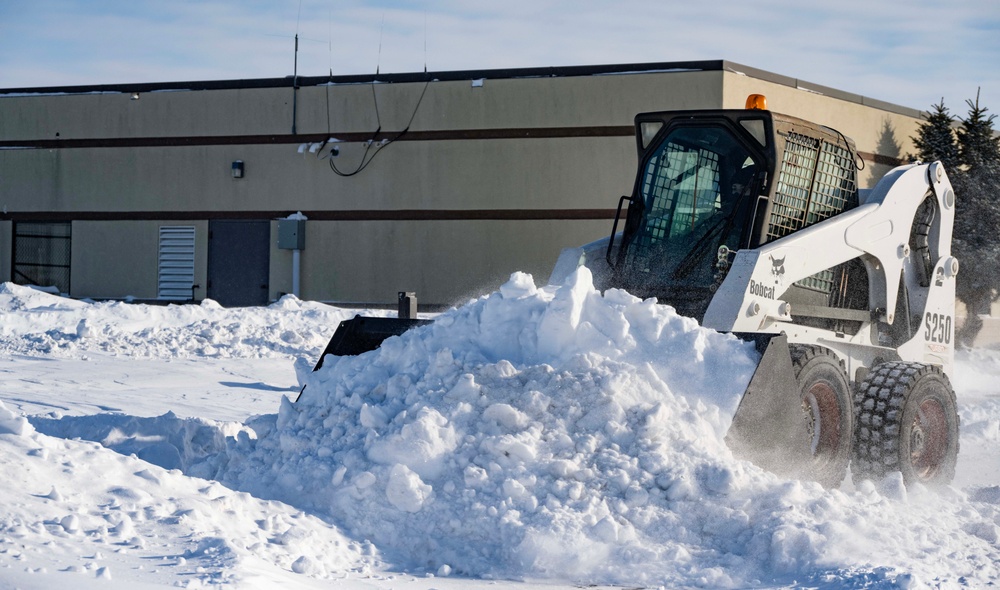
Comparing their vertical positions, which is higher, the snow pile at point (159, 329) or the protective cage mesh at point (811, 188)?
the protective cage mesh at point (811, 188)

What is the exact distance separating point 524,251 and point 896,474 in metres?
15.8

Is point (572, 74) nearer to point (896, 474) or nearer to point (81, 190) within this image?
point (81, 190)

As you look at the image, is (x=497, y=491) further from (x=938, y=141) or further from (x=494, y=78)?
(x=938, y=141)

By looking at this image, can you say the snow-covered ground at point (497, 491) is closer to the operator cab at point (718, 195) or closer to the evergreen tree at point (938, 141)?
the operator cab at point (718, 195)

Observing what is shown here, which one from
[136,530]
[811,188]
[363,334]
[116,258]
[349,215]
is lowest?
[136,530]

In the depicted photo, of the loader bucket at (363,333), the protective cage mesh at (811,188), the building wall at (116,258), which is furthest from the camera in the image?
the building wall at (116,258)

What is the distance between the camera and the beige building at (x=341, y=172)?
875 inches

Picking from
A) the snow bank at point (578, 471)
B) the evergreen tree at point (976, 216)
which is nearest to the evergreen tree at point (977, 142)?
the evergreen tree at point (976, 216)

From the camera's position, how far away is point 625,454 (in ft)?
19.6

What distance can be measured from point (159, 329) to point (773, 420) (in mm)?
11724

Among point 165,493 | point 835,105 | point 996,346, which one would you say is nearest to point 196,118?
point 835,105

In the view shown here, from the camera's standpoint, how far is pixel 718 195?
27.6 feet

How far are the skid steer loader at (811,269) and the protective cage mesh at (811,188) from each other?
0.05 feet

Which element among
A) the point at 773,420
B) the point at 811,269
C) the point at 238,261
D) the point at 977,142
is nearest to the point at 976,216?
the point at 977,142
